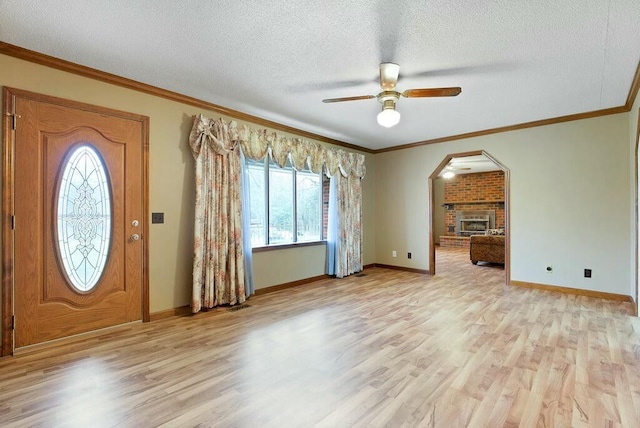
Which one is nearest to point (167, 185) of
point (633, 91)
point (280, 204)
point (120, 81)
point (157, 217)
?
point (157, 217)

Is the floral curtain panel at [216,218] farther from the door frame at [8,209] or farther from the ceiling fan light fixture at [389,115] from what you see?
the ceiling fan light fixture at [389,115]

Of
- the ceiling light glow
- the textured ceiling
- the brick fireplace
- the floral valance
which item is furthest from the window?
the brick fireplace

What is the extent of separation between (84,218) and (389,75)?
311 cm

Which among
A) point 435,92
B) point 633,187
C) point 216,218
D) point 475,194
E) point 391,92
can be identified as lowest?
point 216,218

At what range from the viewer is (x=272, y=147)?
4.52 m

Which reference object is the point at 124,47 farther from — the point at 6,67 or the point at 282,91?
the point at 282,91

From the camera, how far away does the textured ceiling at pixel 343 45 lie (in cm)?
209

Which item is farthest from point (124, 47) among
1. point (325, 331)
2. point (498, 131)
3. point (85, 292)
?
point (498, 131)

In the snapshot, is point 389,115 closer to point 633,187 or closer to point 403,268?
point 633,187

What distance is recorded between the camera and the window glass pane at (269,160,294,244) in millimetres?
4797

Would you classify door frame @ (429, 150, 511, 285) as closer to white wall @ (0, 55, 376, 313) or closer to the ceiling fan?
the ceiling fan

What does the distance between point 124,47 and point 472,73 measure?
306cm

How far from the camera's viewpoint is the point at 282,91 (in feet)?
11.4

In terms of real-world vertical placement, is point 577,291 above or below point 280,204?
below
